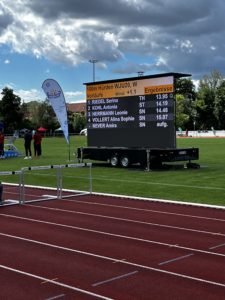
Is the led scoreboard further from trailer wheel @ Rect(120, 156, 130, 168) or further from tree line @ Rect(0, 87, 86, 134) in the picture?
tree line @ Rect(0, 87, 86, 134)

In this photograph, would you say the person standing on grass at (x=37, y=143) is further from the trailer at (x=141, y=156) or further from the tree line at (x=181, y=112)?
the tree line at (x=181, y=112)

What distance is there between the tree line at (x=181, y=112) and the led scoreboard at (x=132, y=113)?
219 feet

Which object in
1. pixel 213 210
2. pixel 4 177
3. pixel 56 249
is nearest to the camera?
pixel 56 249

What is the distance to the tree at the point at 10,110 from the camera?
93188mm

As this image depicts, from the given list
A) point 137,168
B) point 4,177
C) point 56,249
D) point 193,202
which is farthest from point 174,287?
point 137,168

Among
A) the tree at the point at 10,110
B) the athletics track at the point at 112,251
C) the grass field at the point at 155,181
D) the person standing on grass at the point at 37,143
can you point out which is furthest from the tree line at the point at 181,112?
the athletics track at the point at 112,251

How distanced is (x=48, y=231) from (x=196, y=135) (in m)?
73.5

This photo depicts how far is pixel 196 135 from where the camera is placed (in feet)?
270

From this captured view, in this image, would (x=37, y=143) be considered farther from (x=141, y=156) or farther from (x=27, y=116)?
(x=27, y=116)

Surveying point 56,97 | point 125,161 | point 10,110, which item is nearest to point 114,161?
point 125,161

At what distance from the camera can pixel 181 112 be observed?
316 feet

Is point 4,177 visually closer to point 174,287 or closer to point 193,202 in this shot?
point 193,202

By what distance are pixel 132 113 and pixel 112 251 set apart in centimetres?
1563

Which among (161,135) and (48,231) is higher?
(161,135)
